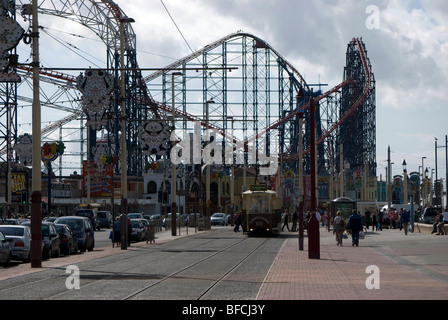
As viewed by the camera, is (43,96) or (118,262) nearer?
(118,262)

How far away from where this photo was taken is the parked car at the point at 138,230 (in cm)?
4981

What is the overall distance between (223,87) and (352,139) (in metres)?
22.6

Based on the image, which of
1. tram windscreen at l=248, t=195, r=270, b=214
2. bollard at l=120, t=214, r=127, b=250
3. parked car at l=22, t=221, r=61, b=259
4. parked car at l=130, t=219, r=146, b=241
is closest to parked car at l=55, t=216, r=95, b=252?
bollard at l=120, t=214, r=127, b=250

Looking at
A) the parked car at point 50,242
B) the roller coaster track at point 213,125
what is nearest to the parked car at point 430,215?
the roller coaster track at point 213,125

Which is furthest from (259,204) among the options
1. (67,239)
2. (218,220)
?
(218,220)

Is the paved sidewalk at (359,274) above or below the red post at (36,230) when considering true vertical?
below

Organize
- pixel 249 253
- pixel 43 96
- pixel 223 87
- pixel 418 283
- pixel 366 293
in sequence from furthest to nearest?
pixel 223 87 → pixel 43 96 → pixel 249 253 → pixel 418 283 → pixel 366 293

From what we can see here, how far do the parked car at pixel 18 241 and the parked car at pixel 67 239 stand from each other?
4.03 metres

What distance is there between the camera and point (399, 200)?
129250 mm

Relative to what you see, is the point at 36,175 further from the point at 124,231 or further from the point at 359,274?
the point at 124,231

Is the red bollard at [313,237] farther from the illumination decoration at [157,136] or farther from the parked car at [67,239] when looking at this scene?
the illumination decoration at [157,136]
